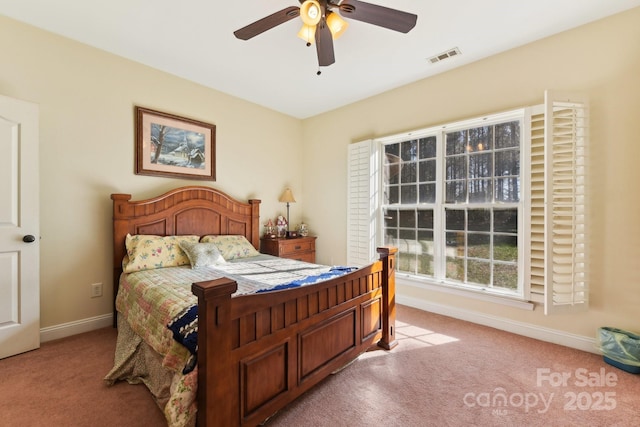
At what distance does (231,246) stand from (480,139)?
3.03m

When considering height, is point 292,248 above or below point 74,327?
above

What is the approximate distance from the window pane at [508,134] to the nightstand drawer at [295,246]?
2680 millimetres

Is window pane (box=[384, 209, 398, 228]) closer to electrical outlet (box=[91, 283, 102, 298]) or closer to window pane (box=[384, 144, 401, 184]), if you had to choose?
window pane (box=[384, 144, 401, 184])

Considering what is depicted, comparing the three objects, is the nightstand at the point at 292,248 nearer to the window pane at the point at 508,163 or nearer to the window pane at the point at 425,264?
the window pane at the point at 425,264

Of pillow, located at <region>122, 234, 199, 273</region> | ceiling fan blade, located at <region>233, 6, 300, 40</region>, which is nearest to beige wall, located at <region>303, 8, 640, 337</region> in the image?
ceiling fan blade, located at <region>233, 6, 300, 40</region>

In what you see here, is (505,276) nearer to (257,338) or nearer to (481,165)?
(481,165)

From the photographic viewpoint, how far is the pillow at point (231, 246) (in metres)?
3.21

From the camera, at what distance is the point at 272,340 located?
4.95ft

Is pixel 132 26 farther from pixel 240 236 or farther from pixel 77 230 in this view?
pixel 240 236

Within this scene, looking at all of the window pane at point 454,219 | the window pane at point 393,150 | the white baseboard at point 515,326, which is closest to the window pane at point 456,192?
the window pane at point 454,219

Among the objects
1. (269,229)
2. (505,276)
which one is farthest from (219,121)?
(505,276)

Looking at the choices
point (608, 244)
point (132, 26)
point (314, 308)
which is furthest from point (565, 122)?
point (132, 26)

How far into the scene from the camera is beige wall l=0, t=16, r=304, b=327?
2.48 m

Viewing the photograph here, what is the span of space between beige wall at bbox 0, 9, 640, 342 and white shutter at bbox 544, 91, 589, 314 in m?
0.13
